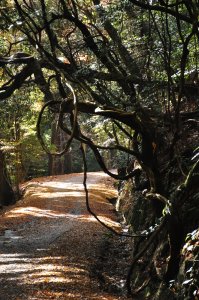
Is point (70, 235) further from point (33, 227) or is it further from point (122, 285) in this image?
point (122, 285)

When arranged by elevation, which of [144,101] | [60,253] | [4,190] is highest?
[144,101]

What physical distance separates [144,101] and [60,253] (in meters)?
4.06

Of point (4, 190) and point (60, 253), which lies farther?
point (4, 190)

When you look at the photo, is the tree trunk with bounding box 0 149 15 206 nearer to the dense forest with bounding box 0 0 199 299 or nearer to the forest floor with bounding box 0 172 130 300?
the forest floor with bounding box 0 172 130 300

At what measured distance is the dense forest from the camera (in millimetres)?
6199

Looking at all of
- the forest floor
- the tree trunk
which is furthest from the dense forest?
the tree trunk

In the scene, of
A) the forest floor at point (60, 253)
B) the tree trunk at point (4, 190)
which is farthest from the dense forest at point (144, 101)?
the tree trunk at point (4, 190)

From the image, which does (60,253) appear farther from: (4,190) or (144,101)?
(4,190)

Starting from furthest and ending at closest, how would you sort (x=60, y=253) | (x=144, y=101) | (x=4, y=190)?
1. (x=4, y=190)
2. (x=60, y=253)
3. (x=144, y=101)

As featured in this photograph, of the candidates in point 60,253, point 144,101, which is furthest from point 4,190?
point 144,101

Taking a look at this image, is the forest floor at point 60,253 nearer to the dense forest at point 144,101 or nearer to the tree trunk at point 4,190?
the dense forest at point 144,101

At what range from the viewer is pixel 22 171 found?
96.4ft

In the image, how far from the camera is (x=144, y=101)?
9672 mm

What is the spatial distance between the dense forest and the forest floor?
0.82m
